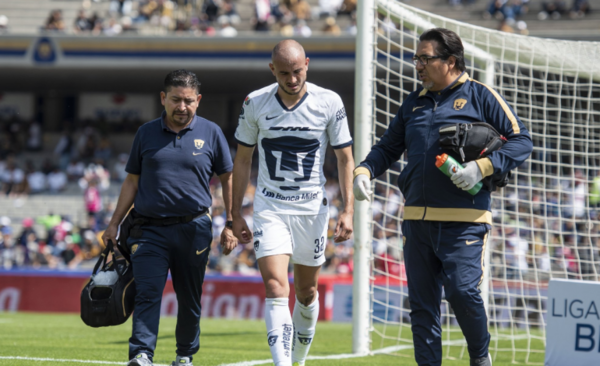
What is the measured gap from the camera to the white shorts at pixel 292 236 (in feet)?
17.2

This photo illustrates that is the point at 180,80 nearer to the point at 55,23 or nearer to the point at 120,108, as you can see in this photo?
the point at 55,23

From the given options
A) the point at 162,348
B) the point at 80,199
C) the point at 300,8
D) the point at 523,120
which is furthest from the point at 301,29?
the point at 162,348

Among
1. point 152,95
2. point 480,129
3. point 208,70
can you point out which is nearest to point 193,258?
point 480,129

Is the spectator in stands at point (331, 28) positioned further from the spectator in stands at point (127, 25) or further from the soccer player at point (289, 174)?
the soccer player at point (289, 174)

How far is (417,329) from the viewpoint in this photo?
15.6ft

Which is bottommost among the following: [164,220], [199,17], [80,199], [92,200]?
[80,199]

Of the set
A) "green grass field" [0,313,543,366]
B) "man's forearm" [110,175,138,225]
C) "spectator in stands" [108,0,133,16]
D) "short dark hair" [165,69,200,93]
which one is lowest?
"green grass field" [0,313,543,366]

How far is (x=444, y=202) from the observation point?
4.73 meters

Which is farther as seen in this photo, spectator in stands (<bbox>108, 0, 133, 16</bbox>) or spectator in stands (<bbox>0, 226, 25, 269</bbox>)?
spectator in stands (<bbox>108, 0, 133, 16</bbox>)

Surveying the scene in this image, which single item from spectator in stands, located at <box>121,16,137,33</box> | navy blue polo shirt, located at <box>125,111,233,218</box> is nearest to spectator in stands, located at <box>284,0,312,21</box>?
spectator in stands, located at <box>121,16,137,33</box>

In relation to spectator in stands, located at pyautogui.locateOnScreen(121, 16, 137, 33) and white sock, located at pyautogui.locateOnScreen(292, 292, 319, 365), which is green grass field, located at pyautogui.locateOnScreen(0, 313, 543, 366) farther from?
spectator in stands, located at pyautogui.locateOnScreen(121, 16, 137, 33)

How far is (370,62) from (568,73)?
2.66 metres

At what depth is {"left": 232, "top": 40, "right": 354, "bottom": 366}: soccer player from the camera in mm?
5188

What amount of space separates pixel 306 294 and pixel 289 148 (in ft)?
3.66
